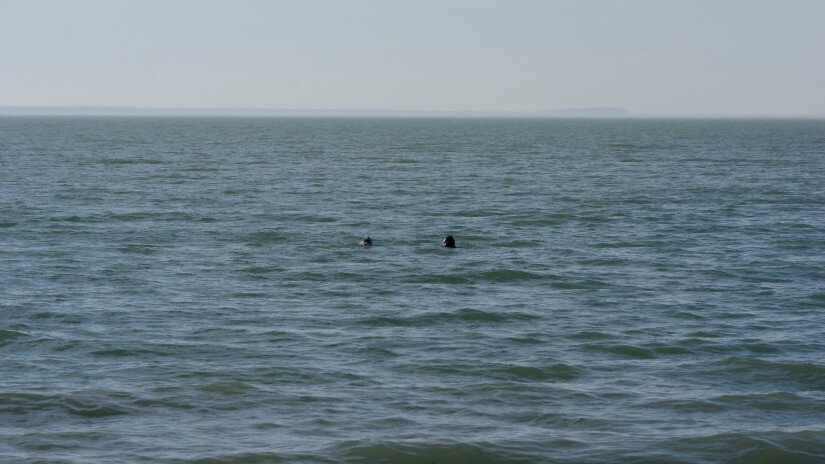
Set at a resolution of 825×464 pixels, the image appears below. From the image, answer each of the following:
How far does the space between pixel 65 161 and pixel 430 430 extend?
7665cm

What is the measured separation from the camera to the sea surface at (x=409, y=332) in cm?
1789

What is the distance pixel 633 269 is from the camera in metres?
35.4

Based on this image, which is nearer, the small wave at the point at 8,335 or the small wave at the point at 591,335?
the small wave at the point at 8,335

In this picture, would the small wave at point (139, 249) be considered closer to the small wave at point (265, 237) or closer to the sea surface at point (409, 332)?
the sea surface at point (409, 332)

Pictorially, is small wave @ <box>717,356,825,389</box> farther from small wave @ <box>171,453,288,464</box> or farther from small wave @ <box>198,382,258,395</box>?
small wave @ <box>171,453,288,464</box>

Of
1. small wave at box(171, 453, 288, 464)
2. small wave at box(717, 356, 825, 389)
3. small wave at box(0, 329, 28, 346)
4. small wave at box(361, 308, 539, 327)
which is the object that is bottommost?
small wave at box(171, 453, 288, 464)

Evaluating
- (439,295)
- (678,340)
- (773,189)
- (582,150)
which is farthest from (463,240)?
(582,150)

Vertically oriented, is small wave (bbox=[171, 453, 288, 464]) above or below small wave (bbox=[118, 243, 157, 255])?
below

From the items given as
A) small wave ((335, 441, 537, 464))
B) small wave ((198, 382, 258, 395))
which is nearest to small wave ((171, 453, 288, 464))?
small wave ((335, 441, 537, 464))

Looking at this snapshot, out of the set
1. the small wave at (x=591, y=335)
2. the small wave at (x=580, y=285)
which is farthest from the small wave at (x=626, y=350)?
the small wave at (x=580, y=285)

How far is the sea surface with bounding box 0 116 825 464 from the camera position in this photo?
17.9 m

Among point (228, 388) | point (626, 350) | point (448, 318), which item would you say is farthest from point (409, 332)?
point (228, 388)

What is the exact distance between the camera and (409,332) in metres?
25.7

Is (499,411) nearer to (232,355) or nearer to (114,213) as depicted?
(232,355)
